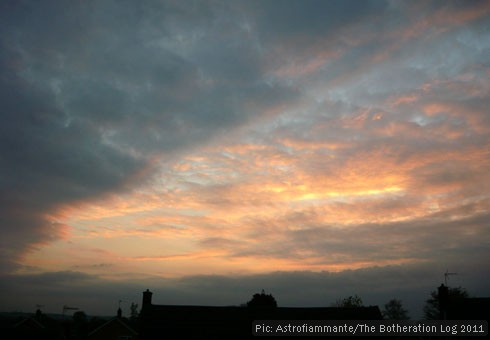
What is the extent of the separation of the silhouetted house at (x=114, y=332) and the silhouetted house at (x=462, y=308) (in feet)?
131

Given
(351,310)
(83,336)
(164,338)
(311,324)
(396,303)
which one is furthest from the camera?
(396,303)

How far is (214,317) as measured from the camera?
43.0m

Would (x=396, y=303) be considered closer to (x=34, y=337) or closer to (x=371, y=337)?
(x=371, y=337)

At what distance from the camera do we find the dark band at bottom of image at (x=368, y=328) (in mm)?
36812

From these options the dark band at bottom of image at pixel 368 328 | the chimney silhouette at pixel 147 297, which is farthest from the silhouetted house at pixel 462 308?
the chimney silhouette at pixel 147 297

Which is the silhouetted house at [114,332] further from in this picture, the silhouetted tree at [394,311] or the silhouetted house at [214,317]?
the silhouetted tree at [394,311]

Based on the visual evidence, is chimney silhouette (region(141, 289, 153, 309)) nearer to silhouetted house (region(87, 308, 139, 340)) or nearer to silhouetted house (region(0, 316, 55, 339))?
silhouetted house (region(87, 308, 139, 340))

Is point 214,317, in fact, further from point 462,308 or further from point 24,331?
point 24,331

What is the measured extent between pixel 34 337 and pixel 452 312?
176ft

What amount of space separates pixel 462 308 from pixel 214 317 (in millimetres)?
26389

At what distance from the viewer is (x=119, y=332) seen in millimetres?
54656

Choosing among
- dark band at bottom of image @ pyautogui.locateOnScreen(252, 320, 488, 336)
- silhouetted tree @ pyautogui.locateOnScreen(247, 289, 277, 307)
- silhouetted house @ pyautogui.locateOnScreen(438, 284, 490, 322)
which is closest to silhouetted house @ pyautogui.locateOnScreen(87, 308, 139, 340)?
dark band at bottom of image @ pyautogui.locateOnScreen(252, 320, 488, 336)

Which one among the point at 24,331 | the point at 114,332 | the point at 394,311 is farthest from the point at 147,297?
the point at 394,311

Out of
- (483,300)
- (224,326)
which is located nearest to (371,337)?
(483,300)
